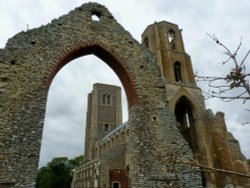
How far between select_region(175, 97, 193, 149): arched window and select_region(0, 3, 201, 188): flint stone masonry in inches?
345

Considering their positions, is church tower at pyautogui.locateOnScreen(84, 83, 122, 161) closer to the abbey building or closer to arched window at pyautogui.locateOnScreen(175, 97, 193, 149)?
the abbey building

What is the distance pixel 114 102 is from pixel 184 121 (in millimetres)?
32721

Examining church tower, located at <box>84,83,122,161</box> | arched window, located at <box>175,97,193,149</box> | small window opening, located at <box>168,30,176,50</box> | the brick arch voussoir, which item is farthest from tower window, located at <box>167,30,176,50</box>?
church tower, located at <box>84,83,122,161</box>

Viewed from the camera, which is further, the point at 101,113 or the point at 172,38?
the point at 101,113

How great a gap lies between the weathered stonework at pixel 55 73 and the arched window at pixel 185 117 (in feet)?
28.7

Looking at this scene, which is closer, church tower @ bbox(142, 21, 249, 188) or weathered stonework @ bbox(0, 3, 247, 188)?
weathered stonework @ bbox(0, 3, 247, 188)

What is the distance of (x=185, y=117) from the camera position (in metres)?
18.9

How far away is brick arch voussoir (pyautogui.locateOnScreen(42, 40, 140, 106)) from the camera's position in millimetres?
9039

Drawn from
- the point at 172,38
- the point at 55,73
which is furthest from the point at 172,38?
the point at 55,73

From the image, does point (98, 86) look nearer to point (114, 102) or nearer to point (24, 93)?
point (114, 102)

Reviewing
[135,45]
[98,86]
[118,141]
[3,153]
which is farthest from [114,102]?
[3,153]

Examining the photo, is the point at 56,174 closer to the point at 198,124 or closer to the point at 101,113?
the point at 101,113

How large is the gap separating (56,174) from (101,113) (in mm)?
15021

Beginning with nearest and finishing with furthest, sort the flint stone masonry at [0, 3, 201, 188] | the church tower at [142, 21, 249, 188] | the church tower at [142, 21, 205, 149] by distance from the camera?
1. the flint stone masonry at [0, 3, 201, 188]
2. the church tower at [142, 21, 249, 188]
3. the church tower at [142, 21, 205, 149]
